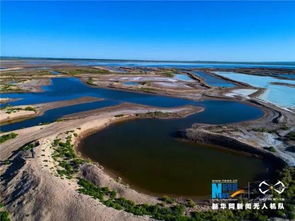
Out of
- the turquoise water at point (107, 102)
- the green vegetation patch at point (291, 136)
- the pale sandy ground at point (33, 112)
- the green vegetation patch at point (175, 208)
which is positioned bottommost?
the turquoise water at point (107, 102)

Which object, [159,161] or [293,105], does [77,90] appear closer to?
[159,161]

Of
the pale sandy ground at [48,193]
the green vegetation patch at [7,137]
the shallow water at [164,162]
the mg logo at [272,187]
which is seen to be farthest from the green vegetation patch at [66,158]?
the mg logo at [272,187]

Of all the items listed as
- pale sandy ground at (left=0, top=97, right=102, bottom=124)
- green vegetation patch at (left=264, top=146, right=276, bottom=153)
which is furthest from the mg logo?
pale sandy ground at (left=0, top=97, right=102, bottom=124)

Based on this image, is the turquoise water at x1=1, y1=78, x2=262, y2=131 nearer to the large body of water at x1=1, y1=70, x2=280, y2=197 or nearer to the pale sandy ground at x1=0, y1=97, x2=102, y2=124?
the large body of water at x1=1, y1=70, x2=280, y2=197

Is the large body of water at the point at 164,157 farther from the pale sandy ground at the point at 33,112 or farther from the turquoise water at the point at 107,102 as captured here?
the pale sandy ground at the point at 33,112

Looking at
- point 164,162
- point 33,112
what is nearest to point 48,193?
point 164,162

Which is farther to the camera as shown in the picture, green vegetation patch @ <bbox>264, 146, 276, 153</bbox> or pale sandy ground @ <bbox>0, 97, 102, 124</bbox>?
pale sandy ground @ <bbox>0, 97, 102, 124</bbox>

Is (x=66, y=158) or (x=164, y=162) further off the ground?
(x=66, y=158)

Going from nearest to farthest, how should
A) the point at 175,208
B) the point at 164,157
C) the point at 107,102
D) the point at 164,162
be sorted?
the point at 175,208 < the point at 164,162 < the point at 164,157 < the point at 107,102

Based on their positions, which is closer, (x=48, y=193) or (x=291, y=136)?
(x=48, y=193)

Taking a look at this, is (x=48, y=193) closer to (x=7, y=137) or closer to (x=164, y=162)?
(x=164, y=162)

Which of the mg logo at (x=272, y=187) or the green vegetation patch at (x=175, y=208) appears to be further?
the mg logo at (x=272, y=187)
